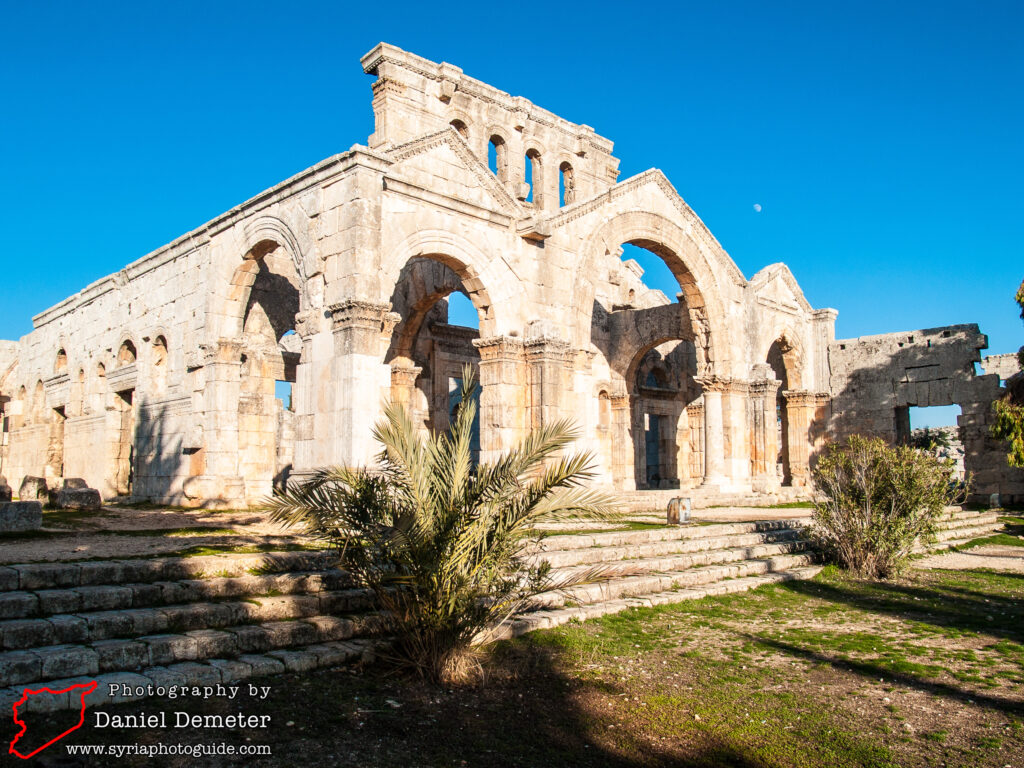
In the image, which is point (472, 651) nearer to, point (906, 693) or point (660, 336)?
point (906, 693)

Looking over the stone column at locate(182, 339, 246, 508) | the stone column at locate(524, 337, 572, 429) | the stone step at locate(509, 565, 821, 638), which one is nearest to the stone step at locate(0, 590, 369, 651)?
the stone step at locate(509, 565, 821, 638)

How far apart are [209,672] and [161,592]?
1253 millimetres

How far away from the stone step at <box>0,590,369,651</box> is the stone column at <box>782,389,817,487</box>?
18910mm

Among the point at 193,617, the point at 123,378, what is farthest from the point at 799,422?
the point at 193,617

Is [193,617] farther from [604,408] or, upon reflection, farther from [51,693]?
[604,408]

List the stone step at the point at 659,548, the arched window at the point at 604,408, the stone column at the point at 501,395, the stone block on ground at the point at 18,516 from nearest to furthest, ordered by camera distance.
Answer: the stone step at the point at 659,548 → the stone block on ground at the point at 18,516 → the stone column at the point at 501,395 → the arched window at the point at 604,408

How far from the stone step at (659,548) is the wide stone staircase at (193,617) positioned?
199mm

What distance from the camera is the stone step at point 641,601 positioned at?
6715 mm

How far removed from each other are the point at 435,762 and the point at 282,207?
11484mm

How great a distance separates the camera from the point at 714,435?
18266 mm

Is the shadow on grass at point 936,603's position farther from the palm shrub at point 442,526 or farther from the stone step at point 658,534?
the palm shrub at point 442,526

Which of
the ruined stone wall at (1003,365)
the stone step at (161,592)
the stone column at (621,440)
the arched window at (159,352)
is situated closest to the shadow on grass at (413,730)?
the stone step at (161,592)

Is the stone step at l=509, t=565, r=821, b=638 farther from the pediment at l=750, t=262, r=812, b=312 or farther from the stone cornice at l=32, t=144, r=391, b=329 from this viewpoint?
the pediment at l=750, t=262, r=812, b=312

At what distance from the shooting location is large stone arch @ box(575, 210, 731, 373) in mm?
16531
